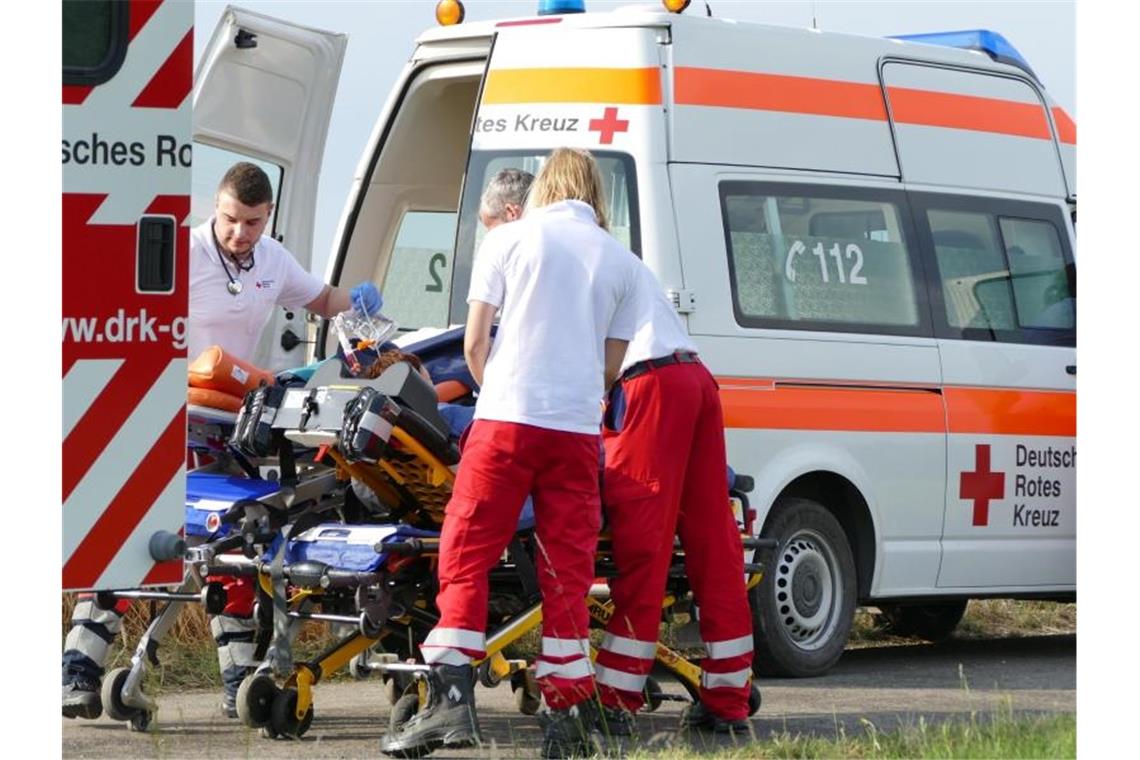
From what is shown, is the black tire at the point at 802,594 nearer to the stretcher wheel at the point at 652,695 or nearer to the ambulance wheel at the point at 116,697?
the stretcher wheel at the point at 652,695

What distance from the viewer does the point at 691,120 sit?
9.03 meters

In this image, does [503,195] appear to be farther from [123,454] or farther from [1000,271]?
[1000,271]

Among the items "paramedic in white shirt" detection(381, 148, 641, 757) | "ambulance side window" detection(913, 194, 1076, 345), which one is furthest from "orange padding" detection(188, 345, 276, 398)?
"ambulance side window" detection(913, 194, 1076, 345)

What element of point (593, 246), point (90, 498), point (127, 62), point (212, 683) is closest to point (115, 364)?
point (90, 498)

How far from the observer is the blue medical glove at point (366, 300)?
7336mm

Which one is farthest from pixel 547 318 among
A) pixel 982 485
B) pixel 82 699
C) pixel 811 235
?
pixel 982 485

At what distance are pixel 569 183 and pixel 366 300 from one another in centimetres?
82

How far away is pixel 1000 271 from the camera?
1016cm

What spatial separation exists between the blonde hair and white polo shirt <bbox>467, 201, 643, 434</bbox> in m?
0.12

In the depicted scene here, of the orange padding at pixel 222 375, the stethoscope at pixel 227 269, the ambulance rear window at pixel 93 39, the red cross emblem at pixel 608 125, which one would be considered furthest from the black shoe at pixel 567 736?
the red cross emblem at pixel 608 125

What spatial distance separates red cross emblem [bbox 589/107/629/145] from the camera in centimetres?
897

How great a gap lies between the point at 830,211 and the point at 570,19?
1.43m

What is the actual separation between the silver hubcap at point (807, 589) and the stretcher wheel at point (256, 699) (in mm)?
2797
